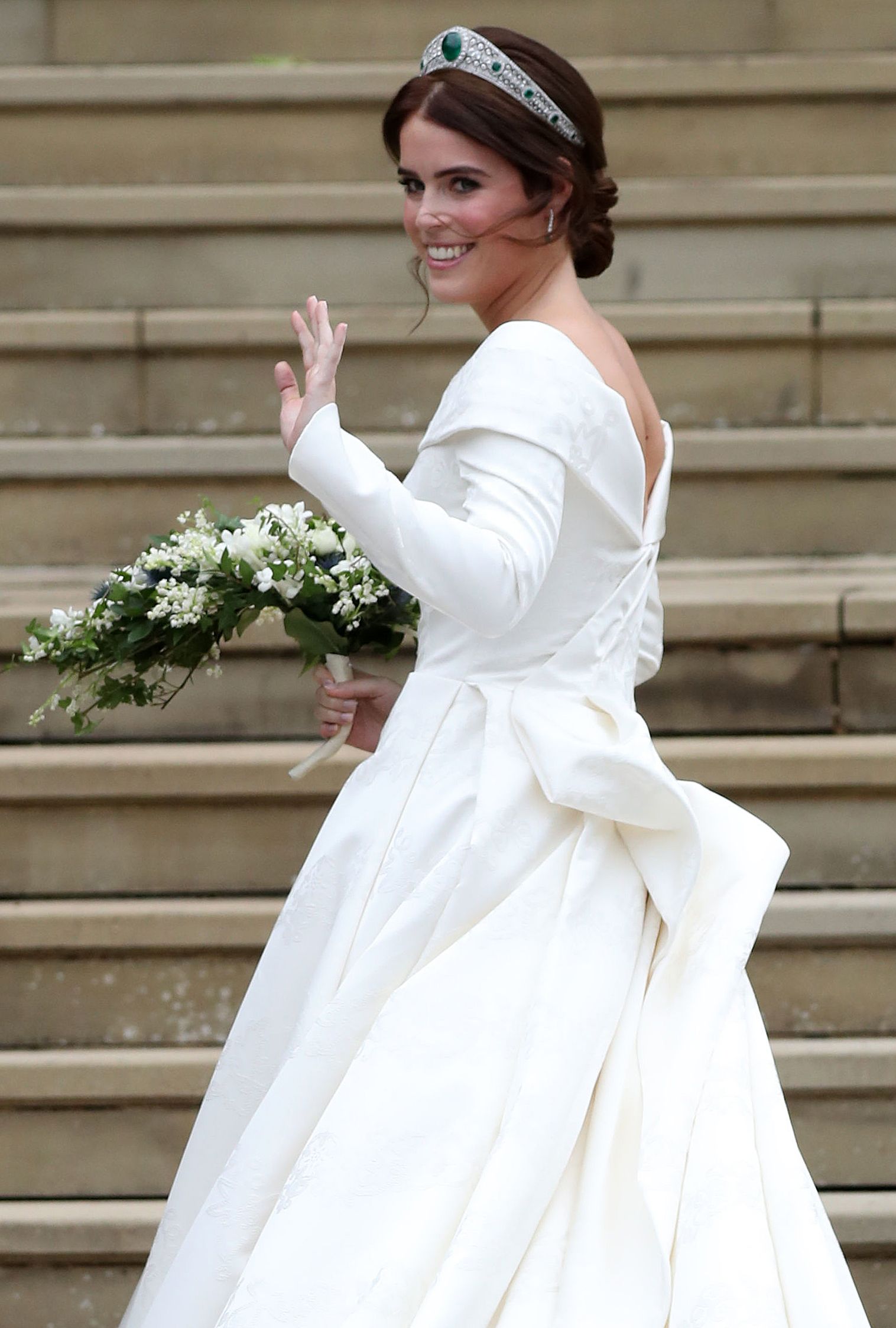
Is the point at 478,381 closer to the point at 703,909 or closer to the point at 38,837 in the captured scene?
the point at 703,909

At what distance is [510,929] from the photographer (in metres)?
1.87

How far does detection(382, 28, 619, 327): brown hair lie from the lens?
1.94 m

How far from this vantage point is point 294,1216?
69.6 inches

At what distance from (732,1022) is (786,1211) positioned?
22cm

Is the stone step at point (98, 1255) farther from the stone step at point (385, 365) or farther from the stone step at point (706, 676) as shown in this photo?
the stone step at point (385, 365)

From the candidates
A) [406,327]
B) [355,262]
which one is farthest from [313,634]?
[355,262]

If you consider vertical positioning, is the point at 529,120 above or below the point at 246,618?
above

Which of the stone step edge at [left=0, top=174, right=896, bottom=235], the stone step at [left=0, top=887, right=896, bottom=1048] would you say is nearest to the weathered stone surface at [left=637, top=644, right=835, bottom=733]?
the stone step at [left=0, top=887, right=896, bottom=1048]

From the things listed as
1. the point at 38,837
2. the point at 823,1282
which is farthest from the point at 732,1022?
the point at 38,837

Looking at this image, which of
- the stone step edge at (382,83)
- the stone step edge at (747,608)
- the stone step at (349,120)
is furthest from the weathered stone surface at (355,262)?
the stone step edge at (747,608)

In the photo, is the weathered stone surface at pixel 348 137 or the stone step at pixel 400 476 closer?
the stone step at pixel 400 476

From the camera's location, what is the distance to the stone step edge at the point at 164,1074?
321 cm

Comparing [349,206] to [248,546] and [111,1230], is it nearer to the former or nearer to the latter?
[248,546]

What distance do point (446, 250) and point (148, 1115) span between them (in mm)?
2027
